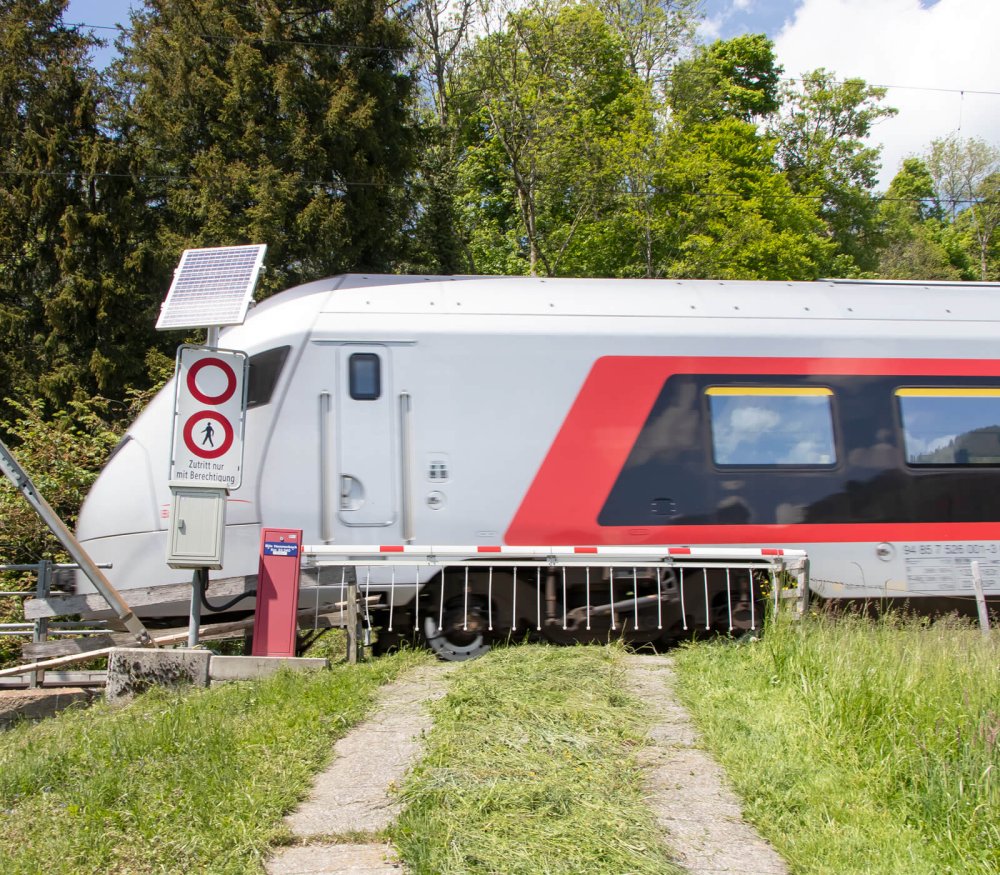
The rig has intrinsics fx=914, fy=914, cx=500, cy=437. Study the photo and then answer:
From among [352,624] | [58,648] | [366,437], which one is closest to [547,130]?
[366,437]

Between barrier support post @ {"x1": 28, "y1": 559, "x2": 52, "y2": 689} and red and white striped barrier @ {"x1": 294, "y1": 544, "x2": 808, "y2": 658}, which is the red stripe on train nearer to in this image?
red and white striped barrier @ {"x1": 294, "y1": 544, "x2": 808, "y2": 658}

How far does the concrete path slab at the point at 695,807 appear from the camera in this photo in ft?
12.2

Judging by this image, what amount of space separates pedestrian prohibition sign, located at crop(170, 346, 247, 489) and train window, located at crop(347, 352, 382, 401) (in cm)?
104

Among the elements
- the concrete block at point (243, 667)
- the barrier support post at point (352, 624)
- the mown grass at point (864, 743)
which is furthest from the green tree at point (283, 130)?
the mown grass at point (864, 743)

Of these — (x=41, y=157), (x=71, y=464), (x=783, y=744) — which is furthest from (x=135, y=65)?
(x=783, y=744)

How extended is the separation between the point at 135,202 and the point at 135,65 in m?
4.92

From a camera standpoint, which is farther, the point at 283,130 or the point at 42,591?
the point at 283,130

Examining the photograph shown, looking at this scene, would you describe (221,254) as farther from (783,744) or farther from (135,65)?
(135,65)

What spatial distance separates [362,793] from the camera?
444 cm

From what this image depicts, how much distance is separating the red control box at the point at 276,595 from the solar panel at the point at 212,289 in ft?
5.57

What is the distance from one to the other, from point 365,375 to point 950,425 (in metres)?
5.35

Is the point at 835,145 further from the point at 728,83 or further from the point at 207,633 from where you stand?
the point at 207,633

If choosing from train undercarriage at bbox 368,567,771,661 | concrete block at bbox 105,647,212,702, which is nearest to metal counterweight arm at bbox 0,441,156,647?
concrete block at bbox 105,647,212,702

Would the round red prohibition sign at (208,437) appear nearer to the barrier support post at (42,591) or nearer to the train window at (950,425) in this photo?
the barrier support post at (42,591)
